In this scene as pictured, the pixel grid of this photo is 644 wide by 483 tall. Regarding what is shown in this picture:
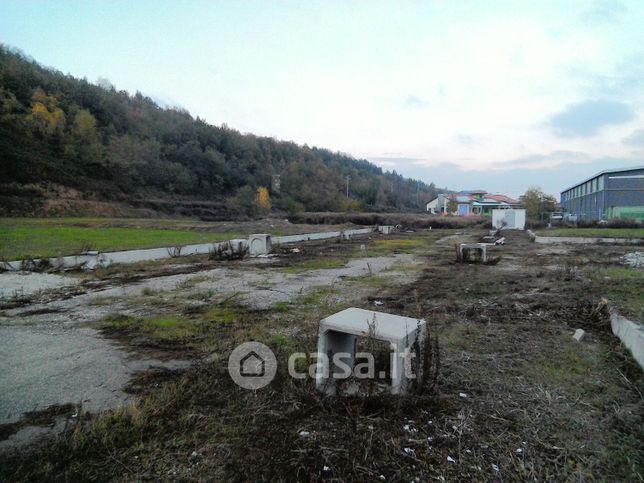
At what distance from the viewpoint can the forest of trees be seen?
50.4 metres

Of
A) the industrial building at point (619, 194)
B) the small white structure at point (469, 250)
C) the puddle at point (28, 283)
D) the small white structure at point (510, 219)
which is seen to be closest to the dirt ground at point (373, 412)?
the puddle at point (28, 283)

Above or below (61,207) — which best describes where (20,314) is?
below

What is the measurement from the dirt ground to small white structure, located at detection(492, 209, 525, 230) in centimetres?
3194

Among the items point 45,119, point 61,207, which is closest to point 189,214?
point 61,207

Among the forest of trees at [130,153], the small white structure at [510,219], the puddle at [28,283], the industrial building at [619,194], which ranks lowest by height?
the puddle at [28,283]

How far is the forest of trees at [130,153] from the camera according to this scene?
50.4 meters

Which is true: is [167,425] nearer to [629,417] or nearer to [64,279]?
[629,417]

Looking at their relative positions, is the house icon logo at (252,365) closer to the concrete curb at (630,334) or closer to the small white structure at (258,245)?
the concrete curb at (630,334)

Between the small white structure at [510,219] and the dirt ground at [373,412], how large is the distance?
31.9m

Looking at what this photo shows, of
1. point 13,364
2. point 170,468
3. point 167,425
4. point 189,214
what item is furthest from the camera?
point 189,214

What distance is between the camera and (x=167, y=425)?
2592mm

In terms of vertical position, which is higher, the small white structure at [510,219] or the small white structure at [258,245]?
the small white structure at [510,219]

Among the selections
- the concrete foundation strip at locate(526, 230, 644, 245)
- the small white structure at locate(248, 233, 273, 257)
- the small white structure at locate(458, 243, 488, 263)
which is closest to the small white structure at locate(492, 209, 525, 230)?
the concrete foundation strip at locate(526, 230, 644, 245)

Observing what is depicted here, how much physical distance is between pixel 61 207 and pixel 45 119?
27.7 metres
